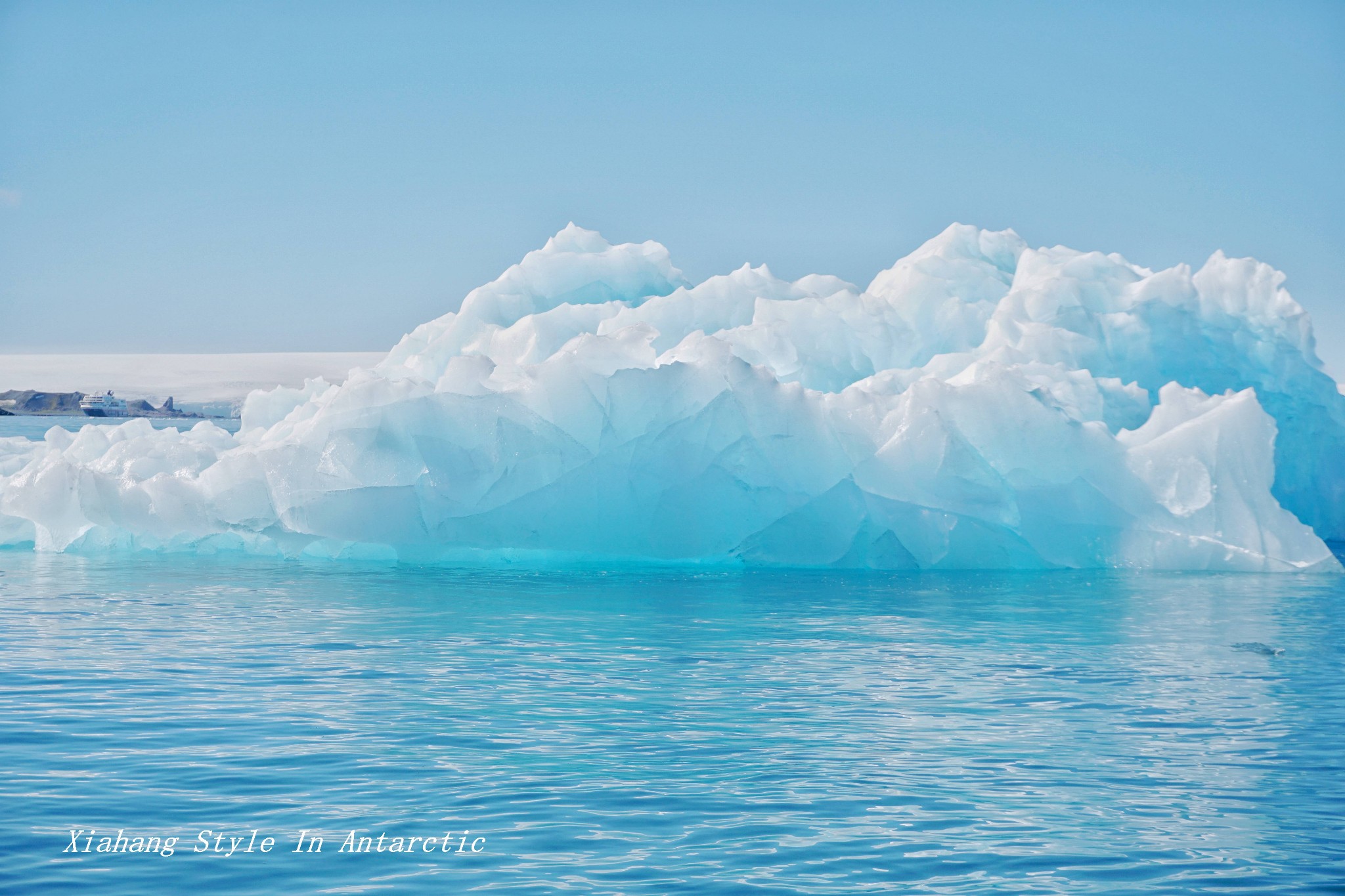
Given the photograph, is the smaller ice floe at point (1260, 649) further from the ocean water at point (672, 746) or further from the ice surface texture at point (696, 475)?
the ice surface texture at point (696, 475)

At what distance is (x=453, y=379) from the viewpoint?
17250mm

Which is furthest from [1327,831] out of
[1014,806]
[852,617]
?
[852,617]

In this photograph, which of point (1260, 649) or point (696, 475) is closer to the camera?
point (1260, 649)

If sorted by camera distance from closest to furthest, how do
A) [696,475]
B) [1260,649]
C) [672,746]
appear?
[672,746], [1260,649], [696,475]

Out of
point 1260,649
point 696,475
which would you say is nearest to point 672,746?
point 1260,649

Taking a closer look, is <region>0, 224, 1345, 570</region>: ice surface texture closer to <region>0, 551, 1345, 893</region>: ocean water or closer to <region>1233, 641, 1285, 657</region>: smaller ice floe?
<region>0, 551, 1345, 893</region>: ocean water

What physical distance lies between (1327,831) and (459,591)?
35.0 feet

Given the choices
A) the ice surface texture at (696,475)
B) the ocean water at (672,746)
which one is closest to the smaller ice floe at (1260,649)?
the ocean water at (672,746)

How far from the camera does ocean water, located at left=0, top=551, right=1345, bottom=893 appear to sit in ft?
17.6

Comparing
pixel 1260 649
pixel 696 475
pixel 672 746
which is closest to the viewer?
pixel 672 746

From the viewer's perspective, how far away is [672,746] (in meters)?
7.45

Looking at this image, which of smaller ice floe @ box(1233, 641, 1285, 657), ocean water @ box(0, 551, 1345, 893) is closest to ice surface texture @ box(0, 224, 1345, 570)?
ocean water @ box(0, 551, 1345, 893)

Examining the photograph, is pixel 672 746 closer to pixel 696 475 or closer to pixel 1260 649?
pixel 1260 649

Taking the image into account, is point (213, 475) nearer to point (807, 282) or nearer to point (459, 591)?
point (459, 591)
